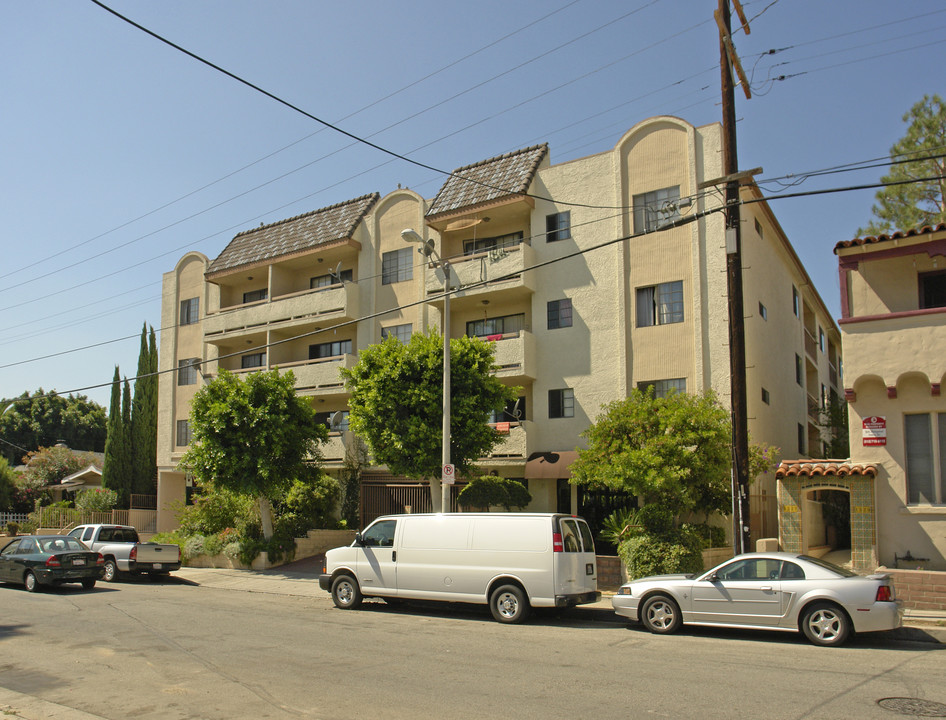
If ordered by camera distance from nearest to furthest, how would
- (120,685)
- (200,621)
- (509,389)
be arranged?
(120,685), (200,621), (509,389)

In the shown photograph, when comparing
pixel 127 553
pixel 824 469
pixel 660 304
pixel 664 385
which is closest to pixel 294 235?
pixel 127 553

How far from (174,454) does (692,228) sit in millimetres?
26273

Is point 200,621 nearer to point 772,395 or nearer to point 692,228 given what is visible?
point 692,228

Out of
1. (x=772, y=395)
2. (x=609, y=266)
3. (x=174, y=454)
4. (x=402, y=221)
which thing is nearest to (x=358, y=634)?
(x=609, y=266)

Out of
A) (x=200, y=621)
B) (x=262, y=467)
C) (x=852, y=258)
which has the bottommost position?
(x=200, y=621)

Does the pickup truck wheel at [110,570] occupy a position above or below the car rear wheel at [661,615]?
below

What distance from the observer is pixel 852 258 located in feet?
57.5

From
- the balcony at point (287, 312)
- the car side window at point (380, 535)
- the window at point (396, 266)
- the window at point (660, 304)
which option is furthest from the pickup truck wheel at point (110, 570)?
the window at point (660, 304)

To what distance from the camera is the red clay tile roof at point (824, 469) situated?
16578 millimetres

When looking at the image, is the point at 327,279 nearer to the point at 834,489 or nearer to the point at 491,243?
the point at 491,243

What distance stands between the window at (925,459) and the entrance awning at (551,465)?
30.2 ft

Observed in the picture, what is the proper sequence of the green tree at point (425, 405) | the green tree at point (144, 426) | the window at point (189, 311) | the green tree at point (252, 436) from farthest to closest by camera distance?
the green tree at point (144, 426)
the window at point (189, 311)
the green tree at point (252, 436)
the green tree at point (425, 405)

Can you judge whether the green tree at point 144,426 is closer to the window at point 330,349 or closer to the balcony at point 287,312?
the balcony at point 287,312

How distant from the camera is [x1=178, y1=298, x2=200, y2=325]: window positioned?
38188 millimetres
